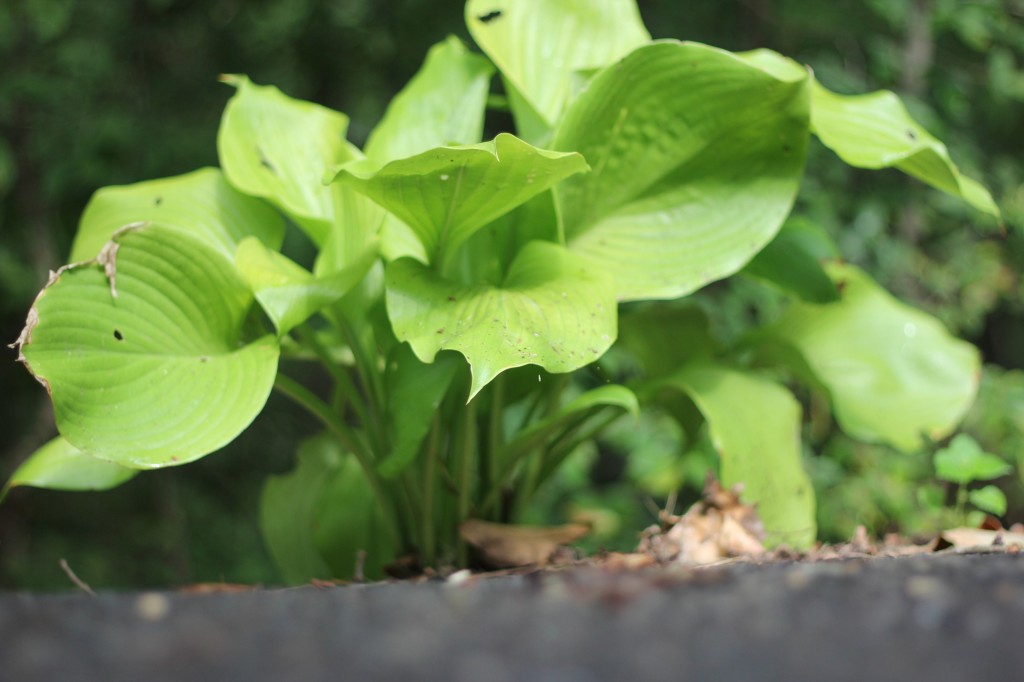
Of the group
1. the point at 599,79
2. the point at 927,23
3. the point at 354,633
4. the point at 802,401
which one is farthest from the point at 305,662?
the point at 927,23

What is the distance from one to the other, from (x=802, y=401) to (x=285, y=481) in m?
1.13

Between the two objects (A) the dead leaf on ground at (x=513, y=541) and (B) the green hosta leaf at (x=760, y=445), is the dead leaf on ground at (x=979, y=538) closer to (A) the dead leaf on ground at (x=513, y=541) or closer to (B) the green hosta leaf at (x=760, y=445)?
(B) the green hosta leaf at (x=760, y=445)

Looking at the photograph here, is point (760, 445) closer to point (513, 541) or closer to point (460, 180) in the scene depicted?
point (513, 541)

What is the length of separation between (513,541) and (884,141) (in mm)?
612

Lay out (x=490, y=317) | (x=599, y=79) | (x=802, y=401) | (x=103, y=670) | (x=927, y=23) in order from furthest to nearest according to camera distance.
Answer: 1. (x=802, y=401)
2. (x=927, y=23)
3. (x=599, y=79)
4. (x=490, y=317)
5. (x=103, y=670)

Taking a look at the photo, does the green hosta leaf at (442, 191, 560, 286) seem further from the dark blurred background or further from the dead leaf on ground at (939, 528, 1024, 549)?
the dark blurred background

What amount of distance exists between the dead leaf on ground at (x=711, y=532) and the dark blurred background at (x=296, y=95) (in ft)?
1.96

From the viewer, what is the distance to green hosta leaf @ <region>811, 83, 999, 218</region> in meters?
0.85

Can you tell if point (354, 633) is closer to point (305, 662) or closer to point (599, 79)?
point (305, 662)

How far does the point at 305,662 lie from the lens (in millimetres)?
346

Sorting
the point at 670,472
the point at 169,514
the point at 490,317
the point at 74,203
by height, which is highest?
the point at 490,317

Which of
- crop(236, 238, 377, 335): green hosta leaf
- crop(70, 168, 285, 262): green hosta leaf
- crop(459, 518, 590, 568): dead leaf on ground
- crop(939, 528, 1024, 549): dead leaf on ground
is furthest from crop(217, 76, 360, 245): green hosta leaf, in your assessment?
crop(939, 528, 1024, 549): dead leaf on ground

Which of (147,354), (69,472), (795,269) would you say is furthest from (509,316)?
(69,472)

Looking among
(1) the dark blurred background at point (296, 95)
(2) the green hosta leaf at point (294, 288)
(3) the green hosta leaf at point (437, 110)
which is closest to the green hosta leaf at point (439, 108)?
(3) the green hosta leaf at point (437, 110)
